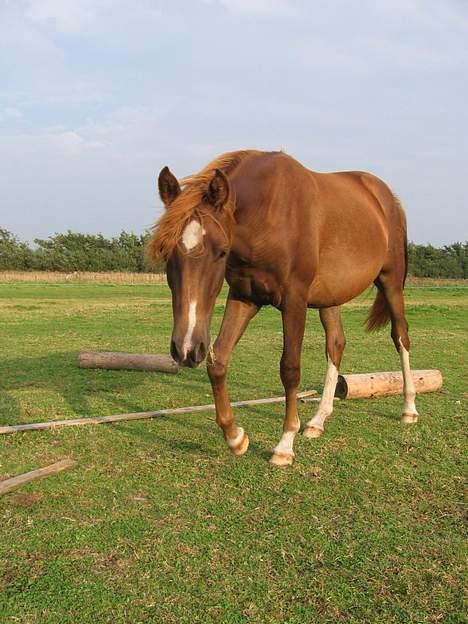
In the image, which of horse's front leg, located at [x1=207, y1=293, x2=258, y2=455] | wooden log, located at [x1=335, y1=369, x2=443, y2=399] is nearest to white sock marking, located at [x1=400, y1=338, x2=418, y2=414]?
wooden log, located at [x1=335, y1=369, x2=443, y2=399]

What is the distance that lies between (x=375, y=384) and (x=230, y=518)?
4.03 m

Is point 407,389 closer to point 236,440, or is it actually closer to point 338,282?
point 338,282

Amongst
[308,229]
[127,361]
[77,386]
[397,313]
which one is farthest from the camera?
[127,361]

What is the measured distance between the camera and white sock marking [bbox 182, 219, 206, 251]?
3.82 m

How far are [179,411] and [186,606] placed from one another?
3586mm

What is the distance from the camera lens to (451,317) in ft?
67.7

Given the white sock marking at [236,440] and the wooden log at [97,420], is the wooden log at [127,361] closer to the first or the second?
the wooden log at [97,420]

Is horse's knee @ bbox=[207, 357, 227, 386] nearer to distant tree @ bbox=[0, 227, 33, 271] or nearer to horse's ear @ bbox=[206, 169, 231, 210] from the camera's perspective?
horse's ear @ bbox=[206, 169, 231, 210]

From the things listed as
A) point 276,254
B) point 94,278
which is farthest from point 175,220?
point 94,278

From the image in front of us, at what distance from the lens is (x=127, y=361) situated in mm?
9078

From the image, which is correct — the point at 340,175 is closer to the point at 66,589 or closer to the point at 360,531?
the point at 360,531

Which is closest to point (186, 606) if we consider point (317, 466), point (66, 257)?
point (317, 466)

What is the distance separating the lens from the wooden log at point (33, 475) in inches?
162

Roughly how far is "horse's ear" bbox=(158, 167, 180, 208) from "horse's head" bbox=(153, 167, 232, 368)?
0.16 feet
